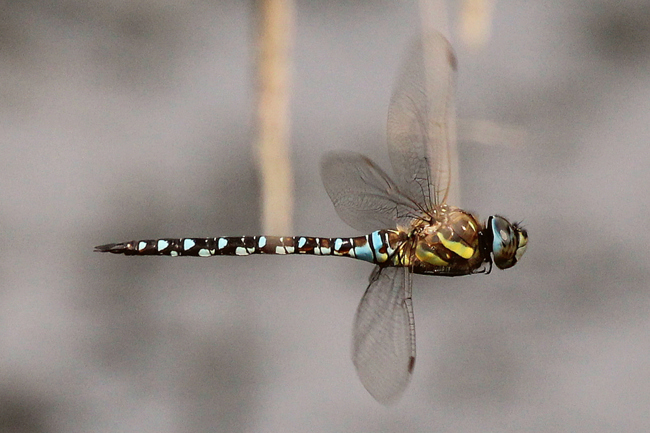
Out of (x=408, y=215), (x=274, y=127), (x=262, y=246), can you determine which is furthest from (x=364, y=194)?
(x=274, y=127)

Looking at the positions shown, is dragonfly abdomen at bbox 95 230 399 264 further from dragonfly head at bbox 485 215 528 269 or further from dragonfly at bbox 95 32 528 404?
dragonfly head at bbox 485 215 528 269

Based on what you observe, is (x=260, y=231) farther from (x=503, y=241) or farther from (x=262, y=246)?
(x=503, y=241)

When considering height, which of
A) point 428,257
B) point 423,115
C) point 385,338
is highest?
point 423,115

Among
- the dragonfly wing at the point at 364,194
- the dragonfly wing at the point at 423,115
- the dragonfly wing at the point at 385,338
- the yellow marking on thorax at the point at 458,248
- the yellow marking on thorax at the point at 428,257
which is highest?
the dragonfly wing at the point at 423,115

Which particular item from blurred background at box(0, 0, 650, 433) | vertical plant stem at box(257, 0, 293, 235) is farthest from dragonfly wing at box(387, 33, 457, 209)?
blurred background at box(0, 0, 650, 433)

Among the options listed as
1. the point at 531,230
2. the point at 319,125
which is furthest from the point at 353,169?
the point at 531,230

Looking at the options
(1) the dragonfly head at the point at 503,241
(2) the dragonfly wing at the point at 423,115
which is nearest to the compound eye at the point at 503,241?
(1) the dragonfly head at the point at 503,241

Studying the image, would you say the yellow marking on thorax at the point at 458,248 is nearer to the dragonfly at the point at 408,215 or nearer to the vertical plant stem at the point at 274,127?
the dragonfly at the point at 408,215

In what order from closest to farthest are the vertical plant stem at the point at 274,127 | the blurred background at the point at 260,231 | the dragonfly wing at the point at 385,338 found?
the dragonfly wing at the point at 385,338, the vertical plant stem at the point at 274,127, the blurred background at the point at 260,231

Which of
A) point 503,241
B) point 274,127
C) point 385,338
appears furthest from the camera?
point 274,127
